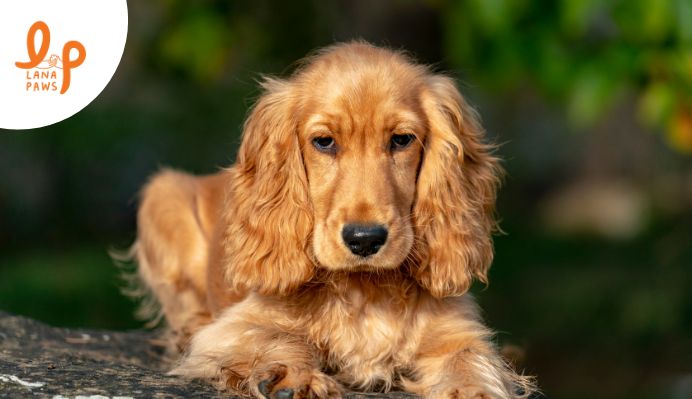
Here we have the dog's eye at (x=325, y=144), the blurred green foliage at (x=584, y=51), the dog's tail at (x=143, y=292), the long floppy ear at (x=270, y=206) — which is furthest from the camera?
the dog's tail at (x=143, y=292)

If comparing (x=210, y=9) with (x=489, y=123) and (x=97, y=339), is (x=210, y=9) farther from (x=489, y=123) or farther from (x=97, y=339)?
(x=489, y=123)

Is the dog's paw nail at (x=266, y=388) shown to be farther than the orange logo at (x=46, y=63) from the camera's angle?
No

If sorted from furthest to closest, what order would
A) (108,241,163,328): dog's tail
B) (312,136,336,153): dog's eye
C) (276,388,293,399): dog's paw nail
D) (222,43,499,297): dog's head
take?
(108,241,163,328): dog's tail < (312,136,336,153): dog's eye < (222,43,499,297): dog's head < (276,388,293,399): dog's paw nail

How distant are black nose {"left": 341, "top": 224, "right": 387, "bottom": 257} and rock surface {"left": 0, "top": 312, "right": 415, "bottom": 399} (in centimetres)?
62

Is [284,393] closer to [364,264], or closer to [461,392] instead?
[364,264]

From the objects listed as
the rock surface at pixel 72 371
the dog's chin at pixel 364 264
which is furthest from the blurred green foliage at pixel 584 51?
the rock surface at pixel 72 371

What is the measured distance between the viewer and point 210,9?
7.68 m

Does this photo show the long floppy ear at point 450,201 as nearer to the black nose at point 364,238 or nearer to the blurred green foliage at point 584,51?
the black nose at point 364,238

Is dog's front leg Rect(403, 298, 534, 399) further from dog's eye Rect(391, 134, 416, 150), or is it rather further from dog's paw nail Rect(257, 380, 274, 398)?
dog's eye Rect(391, 134, 416, 150)

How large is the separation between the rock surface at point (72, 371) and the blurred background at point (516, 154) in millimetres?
1598

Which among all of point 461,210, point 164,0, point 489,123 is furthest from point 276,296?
point 489,123

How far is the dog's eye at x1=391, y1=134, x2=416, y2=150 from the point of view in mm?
4801

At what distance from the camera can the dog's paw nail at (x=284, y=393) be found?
4383 mm

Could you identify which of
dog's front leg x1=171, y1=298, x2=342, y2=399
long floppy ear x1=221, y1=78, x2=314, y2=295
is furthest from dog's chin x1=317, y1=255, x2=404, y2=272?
dog's front leg x1=171, y1=298, x2=342, y2=399
